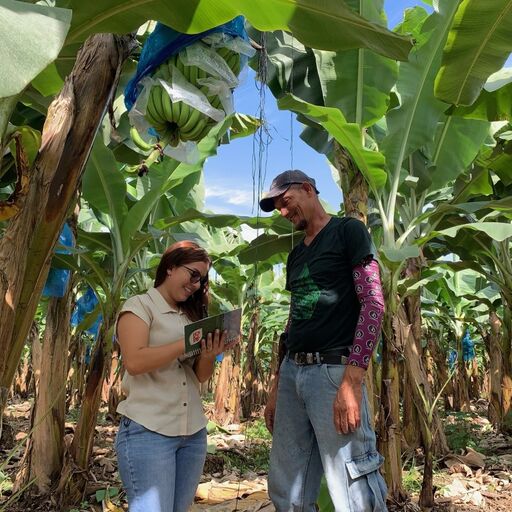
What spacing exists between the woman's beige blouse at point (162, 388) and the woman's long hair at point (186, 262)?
2.6 inches

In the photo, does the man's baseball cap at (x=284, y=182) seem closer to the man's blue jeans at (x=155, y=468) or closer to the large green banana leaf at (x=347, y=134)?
the large green banana leaf at (x=347, y=134)

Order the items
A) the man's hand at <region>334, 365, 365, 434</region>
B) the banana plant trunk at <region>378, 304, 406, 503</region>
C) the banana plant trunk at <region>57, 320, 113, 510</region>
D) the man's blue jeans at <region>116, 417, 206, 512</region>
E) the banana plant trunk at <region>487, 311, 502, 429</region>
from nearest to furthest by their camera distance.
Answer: the man's blue jeans at <region>116, 417, 206, 512</region> → the man's hand at <region>334, 365, 365, 434</region> → the banana plant trunk at <region>378, 304, 406, 503</region> → the banana plant trunk at <region>57, 320, 113, 510</region> → the banana plant trunk at <region>487, 311, 502, 429</region>

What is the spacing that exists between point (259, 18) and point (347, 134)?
1.45m

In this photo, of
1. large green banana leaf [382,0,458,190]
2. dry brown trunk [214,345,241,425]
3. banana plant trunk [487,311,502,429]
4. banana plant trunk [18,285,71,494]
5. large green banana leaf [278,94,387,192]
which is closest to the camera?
large green banana leaf [278,94,387,192]

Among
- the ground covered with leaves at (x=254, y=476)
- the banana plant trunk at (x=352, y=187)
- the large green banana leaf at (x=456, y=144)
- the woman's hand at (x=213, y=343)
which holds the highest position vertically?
the large green banana leaf at (x=456, y=144)

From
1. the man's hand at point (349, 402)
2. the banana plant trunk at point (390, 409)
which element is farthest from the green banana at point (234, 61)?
the banana plant trunk at point (390, 409)

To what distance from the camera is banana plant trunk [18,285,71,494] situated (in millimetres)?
3236

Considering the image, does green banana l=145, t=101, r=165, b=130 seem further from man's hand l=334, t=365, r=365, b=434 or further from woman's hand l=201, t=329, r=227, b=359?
man's hand l=334, t=365, r=365, b=434

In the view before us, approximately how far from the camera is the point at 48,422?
3266 millimetres

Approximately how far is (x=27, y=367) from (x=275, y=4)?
50.3ft

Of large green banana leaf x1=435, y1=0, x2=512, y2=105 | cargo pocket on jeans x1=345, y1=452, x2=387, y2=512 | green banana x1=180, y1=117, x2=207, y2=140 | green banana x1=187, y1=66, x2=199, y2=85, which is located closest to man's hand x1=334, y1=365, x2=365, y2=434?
cargo pocket on jeans x1=345, y1=452, x2=387, y2=512

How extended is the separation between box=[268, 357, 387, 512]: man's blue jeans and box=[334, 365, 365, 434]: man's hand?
55mm

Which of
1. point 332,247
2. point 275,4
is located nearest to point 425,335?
point 332,247

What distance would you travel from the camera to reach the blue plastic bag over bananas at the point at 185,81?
128 cm
